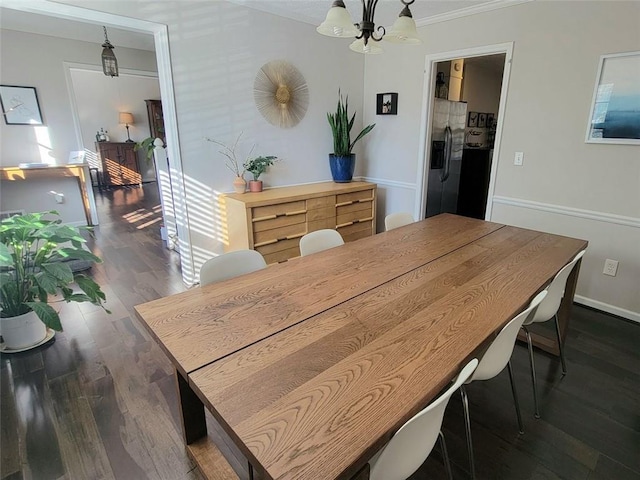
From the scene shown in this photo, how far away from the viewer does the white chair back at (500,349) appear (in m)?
1.24

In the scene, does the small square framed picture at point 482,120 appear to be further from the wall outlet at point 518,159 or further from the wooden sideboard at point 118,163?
the wooden sideboard at point 118,163

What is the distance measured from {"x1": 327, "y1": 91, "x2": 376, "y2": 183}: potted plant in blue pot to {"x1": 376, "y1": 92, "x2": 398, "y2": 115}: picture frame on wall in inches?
7.8

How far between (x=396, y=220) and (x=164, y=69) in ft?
7.07

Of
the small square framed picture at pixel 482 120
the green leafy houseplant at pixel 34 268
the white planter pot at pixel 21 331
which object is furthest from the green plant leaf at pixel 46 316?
the small square framed picture at pixel 482 120

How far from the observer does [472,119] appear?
5176 mm

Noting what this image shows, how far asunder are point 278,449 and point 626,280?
120 inches

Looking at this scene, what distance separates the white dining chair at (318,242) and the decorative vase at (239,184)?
1328 millimetres

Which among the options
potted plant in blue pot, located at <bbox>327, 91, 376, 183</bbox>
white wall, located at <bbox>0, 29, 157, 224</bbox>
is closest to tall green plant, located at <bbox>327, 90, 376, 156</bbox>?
potted plant in blue pot, located at <bbox>327, 91, 376, 183</bbox>

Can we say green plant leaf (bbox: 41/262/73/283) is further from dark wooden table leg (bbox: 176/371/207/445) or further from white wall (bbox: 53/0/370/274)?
dark wooden table leg (bbox: 176/371/207/445)

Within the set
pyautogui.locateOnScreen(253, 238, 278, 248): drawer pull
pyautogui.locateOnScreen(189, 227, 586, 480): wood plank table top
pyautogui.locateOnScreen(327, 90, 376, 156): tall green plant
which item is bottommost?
pyautogui.locateOnScreen(253, 238, 278, 248): drawer pull

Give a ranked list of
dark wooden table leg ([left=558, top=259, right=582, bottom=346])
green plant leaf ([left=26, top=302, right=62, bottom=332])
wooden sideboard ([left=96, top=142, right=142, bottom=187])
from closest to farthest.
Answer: green plant leaf ([left=26, top=302, right=62, bottom=332]) < dark wooden table leg ([left=558, top=259, right=582, bottom=346]) < wooden sideboard ([left=96, top=142, right=142, bottom=187])

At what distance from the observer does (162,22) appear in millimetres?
2588

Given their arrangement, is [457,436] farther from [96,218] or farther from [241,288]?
[96,218]

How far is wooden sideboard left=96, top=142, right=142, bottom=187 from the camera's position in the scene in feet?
25.8
